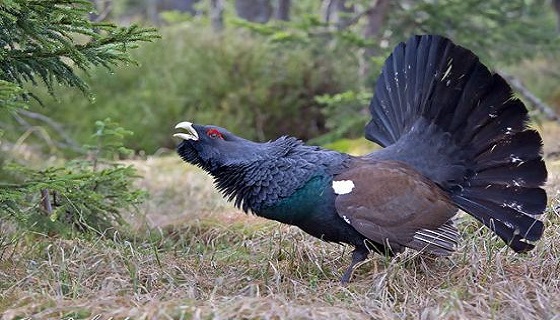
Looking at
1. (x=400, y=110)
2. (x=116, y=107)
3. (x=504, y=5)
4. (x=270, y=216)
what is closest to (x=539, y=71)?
(x=504, y=5)

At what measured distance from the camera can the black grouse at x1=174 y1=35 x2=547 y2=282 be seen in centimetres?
452

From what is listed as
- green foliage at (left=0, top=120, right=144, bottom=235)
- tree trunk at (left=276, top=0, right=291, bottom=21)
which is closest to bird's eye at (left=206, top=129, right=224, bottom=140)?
green foliage at (left=0, top=120, right=144, bottom=235)

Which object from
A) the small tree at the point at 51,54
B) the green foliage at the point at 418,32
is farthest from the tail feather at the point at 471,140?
the green foliage at the point at 418,32

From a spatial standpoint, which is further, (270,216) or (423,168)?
(423,168)

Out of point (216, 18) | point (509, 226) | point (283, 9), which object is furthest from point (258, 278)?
point (216, 18)

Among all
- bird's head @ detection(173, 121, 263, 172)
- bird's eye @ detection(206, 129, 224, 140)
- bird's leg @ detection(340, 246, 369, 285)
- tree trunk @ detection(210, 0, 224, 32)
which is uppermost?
bird's eye @ detection(206, 129, 224, 140)

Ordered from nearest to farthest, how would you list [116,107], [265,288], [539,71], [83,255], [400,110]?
1. [265,288]
2. [83,255]
3. [400,110]
4. [116,107]
5. [539,71]

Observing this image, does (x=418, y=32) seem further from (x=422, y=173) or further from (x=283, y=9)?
(x=422, y=173)

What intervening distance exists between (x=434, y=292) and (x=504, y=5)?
7110 mm

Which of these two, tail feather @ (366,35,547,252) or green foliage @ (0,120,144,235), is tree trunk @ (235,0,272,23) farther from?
tail feather @ (366,35,547,252)

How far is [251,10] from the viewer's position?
1403 cm

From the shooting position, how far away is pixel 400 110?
5316mm

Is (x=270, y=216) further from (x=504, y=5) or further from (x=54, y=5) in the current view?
(x=504, y=5)

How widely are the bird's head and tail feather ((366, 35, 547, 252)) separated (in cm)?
92
